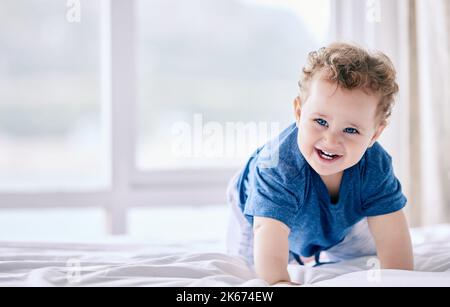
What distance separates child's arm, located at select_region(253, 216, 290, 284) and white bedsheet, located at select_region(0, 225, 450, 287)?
0.04 meters

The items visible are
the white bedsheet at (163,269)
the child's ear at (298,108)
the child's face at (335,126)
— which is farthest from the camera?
the child's ear at (298,108)

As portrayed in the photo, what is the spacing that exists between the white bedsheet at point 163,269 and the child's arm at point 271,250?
4 centimetres

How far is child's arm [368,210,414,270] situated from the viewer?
3.81 ft

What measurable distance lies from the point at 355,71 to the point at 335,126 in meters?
0.11

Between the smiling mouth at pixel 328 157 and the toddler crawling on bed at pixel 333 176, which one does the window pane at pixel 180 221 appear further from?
the smiling mouth at pixel 328 157

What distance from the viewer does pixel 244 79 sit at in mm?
2338

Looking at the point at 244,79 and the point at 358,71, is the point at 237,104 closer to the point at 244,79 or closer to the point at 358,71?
the point at 244,79

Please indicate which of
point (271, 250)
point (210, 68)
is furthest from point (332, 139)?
point (210, 68)

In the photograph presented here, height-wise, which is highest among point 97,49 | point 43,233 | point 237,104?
point 97,49

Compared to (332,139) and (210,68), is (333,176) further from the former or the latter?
(210,68)

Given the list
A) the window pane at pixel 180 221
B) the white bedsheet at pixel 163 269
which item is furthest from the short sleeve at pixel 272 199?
the window pane at pixel 180 221

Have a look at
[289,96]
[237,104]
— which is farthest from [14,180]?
[289,96]

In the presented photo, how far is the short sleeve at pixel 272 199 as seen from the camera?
1.11 meters

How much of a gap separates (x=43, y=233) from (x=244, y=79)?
1.03 metres
